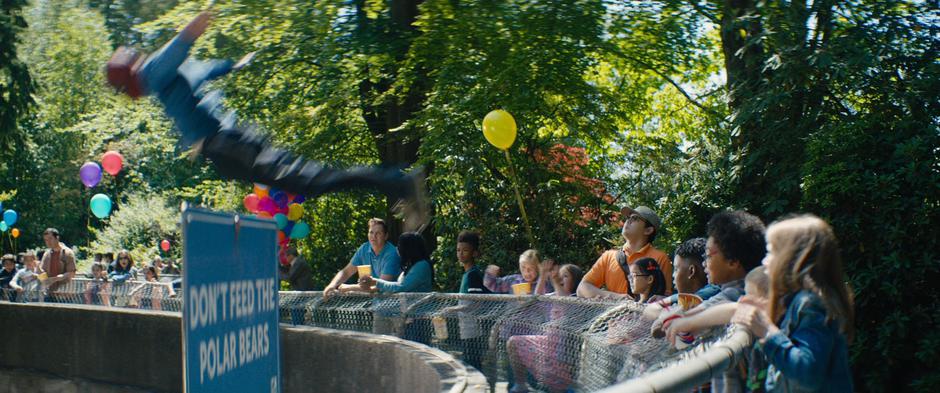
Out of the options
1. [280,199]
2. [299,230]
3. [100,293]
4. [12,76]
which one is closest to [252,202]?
[280,199]

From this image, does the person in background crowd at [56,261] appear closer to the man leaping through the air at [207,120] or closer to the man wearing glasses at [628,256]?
the man leaping through the air at [207,120]

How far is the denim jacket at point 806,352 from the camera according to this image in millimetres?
3152

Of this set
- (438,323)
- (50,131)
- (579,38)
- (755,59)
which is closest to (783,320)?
(438,323)

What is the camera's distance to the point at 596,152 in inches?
733

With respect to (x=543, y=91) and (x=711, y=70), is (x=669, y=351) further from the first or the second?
(x=711, y=70)

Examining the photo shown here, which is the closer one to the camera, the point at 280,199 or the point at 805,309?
the point at 805,309

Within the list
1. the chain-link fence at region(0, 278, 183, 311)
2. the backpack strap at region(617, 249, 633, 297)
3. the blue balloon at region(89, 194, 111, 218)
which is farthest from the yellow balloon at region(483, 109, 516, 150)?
the blue balloon at region(89, 194, 111, 218)

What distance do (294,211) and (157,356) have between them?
34.6 feet

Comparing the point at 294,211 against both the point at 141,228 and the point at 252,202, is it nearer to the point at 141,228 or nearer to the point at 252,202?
the point at 252,202

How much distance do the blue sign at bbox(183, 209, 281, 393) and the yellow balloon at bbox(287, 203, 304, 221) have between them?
16.7 metres

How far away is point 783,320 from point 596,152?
15397 mm

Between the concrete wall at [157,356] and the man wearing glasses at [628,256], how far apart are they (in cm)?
157

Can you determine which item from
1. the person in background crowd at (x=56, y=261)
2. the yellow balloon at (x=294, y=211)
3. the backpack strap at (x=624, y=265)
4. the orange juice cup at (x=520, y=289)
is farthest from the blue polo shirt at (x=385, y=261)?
the yellow balloon at (x=294, y=211)

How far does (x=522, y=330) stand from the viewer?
22.1 feet
